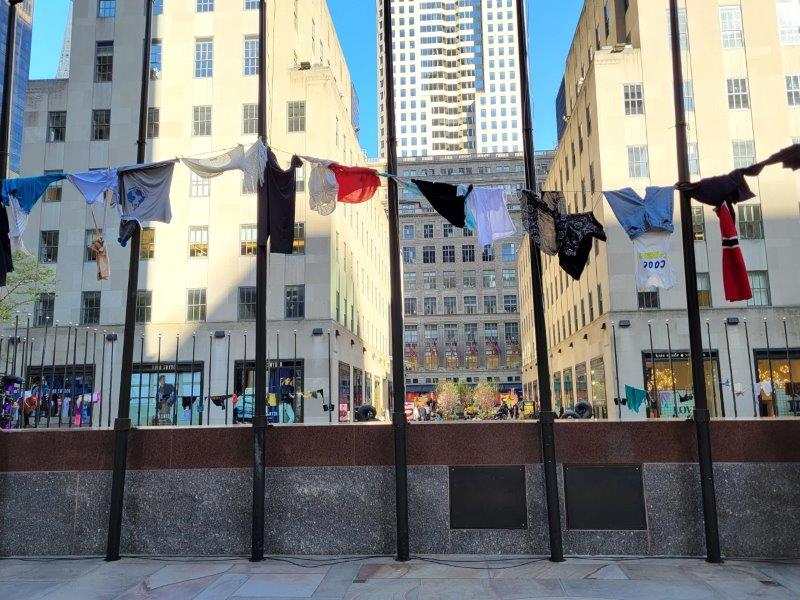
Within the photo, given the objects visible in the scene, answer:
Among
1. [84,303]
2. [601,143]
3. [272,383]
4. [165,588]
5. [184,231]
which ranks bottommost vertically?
[165,588]

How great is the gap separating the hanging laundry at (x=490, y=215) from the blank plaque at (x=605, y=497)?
3.75 m

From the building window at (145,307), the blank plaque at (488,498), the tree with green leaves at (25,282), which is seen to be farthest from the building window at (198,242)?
the blank plaque at (488,498)

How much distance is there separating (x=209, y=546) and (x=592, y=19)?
2077 inches

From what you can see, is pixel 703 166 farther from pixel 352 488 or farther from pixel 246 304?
pixel 352 488

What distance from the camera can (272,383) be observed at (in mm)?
37312

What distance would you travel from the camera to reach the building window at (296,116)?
41.0 meters

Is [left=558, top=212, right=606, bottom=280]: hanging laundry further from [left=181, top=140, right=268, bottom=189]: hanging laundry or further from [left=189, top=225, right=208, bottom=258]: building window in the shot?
[left=189, top=225, right=208, bottom=258]: building window

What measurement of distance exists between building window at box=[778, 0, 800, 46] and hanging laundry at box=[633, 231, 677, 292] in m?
38.4

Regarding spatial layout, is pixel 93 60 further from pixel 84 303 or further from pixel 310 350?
pixel 310 350

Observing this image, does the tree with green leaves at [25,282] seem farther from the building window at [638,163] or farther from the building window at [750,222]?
the building window at [750,222]

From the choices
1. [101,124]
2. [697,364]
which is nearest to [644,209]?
[697,364]

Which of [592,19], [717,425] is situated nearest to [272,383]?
[717,425]

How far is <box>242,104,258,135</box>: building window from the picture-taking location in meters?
41.0

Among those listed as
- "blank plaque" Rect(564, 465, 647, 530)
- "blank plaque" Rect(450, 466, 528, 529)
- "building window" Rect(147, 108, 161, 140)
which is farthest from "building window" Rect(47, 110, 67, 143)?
"blank plaque" Rect(564, 465, 647, 530)
